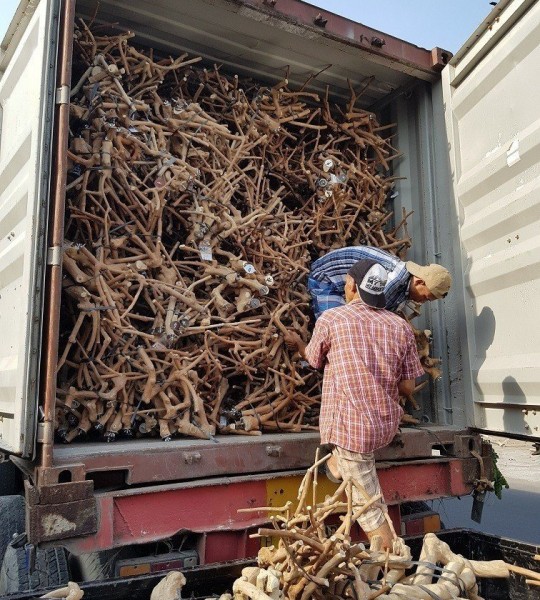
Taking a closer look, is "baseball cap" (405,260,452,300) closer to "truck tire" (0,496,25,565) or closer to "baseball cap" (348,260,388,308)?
"baseball cap" (348,260,388,308)

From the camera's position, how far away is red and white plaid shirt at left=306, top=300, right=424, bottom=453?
2717mm

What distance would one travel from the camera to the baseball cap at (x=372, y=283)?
114 inches

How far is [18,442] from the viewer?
2.21 meters

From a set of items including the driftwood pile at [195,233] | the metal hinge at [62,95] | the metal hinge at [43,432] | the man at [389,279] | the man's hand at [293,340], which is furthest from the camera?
the man's hand at [293,340]

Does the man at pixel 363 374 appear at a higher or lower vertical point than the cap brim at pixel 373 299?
lower

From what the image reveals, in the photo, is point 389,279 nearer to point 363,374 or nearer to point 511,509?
point 363,374

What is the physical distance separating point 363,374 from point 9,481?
2233 mm

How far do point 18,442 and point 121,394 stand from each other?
0.84 meters

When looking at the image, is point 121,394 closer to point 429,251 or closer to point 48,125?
point 48,125

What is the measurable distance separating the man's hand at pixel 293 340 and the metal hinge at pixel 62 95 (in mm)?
1698

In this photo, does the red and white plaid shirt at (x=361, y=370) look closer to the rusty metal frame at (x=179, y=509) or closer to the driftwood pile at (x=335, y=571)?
the rusty metal frame at (x=179, y=509)

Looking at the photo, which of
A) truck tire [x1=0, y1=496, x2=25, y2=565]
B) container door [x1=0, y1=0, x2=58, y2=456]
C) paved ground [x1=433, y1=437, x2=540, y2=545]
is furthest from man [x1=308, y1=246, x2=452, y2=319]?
truck tire [x1=0, y1=496, x2=25, y2=565]

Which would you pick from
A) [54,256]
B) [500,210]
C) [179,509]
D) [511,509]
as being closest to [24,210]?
[54,256]

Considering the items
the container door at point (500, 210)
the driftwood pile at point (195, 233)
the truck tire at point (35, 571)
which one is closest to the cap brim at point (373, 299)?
the container door at point (500, 210)
